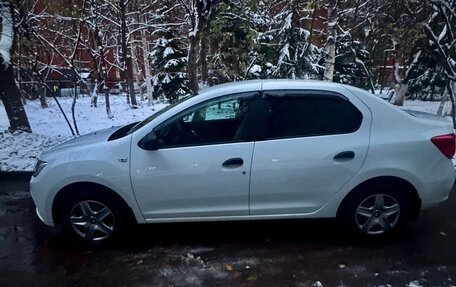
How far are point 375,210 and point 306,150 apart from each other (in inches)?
38.2

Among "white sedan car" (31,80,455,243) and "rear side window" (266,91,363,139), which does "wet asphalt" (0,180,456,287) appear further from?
"rear side window" (266,91,363,139)

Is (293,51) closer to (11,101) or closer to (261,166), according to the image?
(11,101)

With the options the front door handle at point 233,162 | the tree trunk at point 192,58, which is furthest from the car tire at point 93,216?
the tree trunk at point 192,58

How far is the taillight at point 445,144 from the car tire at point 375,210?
57 cm

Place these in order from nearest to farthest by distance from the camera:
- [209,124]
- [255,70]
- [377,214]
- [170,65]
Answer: [377,214] → [209,124] → [255,70] → [170,65]

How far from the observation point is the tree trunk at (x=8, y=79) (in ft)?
Result: 23.6

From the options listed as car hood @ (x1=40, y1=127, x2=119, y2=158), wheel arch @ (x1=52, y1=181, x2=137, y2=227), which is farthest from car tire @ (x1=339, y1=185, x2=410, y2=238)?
car hood @ (x1=40, y1=127, x2=119, y2=158)

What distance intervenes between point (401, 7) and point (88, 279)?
34.2 ft

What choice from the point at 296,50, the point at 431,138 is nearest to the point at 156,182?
the point at 431,138

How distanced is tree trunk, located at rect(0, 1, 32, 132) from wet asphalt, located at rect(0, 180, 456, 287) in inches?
158

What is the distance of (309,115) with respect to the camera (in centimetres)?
370

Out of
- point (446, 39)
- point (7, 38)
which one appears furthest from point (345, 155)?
point (446, 39)

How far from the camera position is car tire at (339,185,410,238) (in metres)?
3.70

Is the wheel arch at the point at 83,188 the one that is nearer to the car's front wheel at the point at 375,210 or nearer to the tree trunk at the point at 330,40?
the car's front wheel at the point at 375,210
